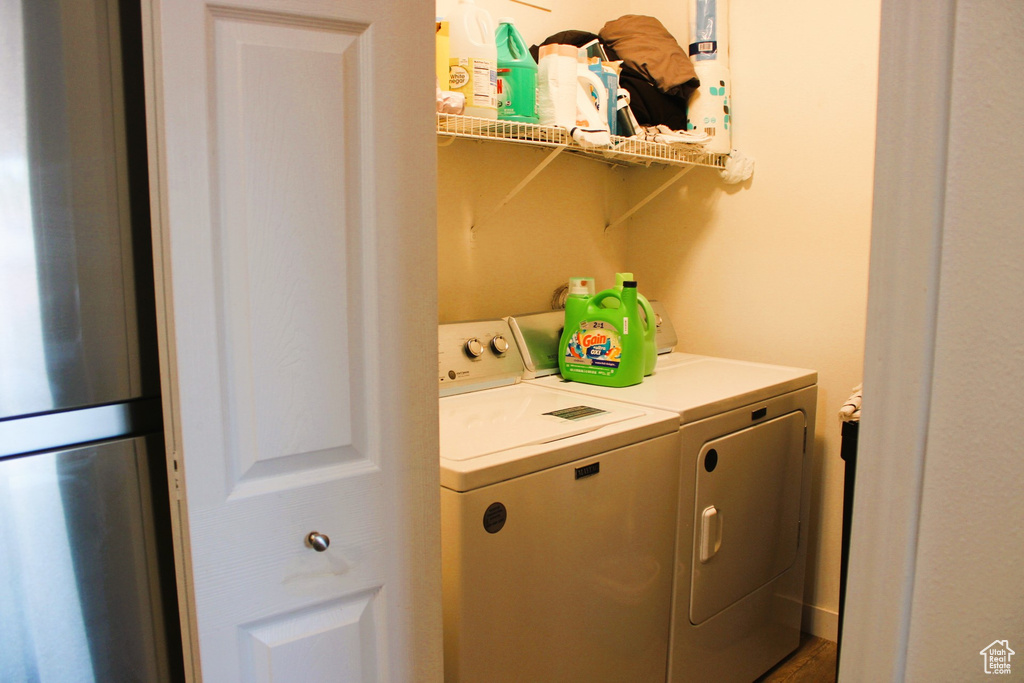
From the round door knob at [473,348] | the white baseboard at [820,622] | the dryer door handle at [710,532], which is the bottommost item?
the white baseboard at [820,622]

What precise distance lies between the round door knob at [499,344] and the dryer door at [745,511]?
68 cm

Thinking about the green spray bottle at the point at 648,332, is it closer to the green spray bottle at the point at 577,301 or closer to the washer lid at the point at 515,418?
the green spray bottle at the point at 577,301

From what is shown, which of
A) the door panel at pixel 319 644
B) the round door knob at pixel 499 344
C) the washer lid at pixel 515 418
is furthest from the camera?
the round door knob at pixel 499 344

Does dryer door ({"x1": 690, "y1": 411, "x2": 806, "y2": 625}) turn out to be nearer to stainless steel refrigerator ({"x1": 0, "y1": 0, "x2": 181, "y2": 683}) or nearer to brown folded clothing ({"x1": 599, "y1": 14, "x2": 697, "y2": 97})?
brown folded clothing ({"x1": 599, "y1": 14, "x2": 697, "y2": 97})

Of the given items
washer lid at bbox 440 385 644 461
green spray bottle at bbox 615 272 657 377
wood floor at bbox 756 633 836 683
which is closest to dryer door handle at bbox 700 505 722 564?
washer lid at bbox 440 385 644 461

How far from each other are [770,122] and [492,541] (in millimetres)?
1925

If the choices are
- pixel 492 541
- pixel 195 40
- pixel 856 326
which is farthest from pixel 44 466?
pixel 856 326

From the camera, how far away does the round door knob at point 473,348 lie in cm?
201

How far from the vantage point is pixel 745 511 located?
6.70ft

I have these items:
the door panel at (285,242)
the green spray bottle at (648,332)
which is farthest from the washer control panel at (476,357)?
the door panel at (285,242)

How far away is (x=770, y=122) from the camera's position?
2.44 m

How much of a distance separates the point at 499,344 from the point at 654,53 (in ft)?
3.94
